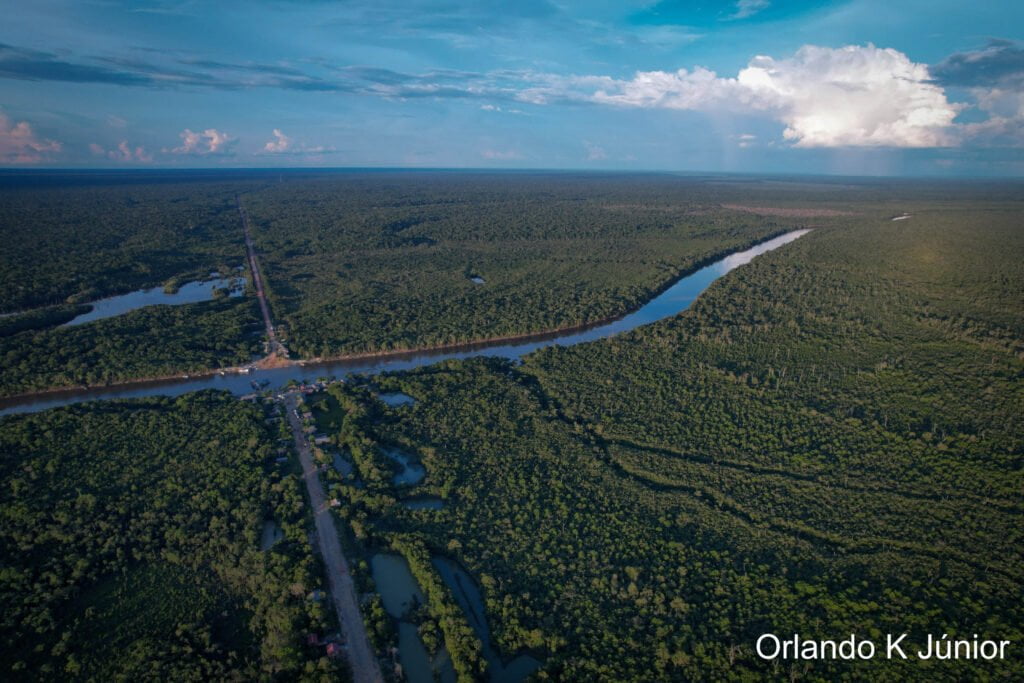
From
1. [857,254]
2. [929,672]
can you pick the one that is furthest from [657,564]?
[857,254]

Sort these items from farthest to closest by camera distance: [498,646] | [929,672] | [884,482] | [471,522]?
[884,482] < [471,522] < [498,646] < [929,672]

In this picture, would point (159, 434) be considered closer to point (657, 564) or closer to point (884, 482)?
point (657, 564)

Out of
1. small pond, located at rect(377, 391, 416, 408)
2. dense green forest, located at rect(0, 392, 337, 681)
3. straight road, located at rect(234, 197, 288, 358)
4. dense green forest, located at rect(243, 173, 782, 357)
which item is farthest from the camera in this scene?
dense green forest, located at rect(243, 173, 782, 357)

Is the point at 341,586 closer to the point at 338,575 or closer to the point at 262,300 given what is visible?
the point at 338,575

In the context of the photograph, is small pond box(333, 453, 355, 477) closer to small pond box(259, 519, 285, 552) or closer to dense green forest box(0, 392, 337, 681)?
dense green forest box(0, 392, 337, 681)

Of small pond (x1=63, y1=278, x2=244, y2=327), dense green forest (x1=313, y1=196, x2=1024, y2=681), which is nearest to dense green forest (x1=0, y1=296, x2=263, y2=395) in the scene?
small pond (x1=63, y1=278, x2=244, y2=327)

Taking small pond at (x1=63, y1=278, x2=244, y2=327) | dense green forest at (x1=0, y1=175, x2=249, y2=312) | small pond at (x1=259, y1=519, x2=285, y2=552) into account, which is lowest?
small pond at (x1=259, y1=519, x2=285, y2=552)
